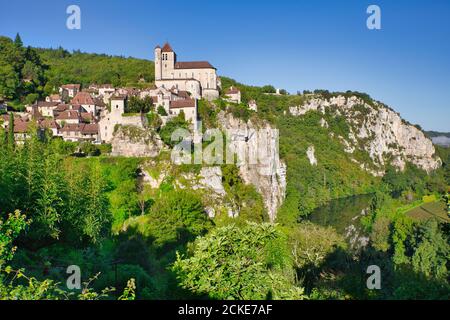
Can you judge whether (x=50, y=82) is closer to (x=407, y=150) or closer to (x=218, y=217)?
(x=218, y=217)

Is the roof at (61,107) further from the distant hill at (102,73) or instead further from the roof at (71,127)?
the distant hill at (102,73)

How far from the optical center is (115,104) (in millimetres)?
43125

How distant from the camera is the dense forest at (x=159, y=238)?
1066cm

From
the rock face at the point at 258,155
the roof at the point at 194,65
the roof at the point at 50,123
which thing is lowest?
the rock face at the point at 258,155

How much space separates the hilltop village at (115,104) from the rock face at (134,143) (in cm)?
127

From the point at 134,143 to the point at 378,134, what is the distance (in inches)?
4296

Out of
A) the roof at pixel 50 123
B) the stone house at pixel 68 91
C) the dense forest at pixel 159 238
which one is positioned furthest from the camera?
the stone house at pixel 68 91

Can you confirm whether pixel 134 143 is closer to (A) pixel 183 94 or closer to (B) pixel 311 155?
(A) pixel 183 94

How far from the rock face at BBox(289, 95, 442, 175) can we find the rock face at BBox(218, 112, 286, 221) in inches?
2545

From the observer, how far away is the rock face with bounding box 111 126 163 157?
41.7m

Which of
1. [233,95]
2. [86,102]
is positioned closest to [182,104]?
[86,102]

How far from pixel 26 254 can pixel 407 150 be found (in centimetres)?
14360

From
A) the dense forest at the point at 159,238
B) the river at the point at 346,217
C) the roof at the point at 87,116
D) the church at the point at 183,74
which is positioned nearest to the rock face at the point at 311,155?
the river at the point at 346,217

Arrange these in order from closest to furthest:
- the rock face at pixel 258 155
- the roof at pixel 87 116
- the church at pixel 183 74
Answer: the roof at pixel 87 116
the rock face at pixel 258 155
the church at pixel 183 74
